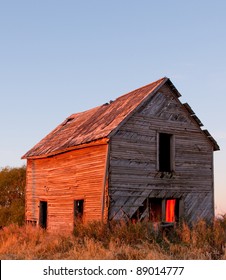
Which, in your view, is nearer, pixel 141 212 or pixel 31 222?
pixel 141 212

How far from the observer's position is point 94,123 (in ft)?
67.4

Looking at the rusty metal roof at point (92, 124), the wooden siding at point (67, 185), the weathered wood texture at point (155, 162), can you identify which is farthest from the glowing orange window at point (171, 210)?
the rusty metal roof at point (92, 124)

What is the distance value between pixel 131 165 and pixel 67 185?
3.79 metres

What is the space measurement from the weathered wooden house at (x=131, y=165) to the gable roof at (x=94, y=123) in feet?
0.19

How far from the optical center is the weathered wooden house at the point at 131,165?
696 inches

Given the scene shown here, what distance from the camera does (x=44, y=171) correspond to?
75.6ft

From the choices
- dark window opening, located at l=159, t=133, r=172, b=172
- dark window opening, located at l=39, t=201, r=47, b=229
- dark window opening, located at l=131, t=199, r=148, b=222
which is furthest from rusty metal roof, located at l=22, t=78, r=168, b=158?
dark window opening, located at l=131, t=199, r=148, b=222

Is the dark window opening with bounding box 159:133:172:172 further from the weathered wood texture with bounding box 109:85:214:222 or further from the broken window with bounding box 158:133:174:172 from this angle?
the weathered wood texture with bounding box 109:85:214:222

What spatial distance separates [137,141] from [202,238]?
600 centimetres

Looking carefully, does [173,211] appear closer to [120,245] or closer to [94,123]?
[94,123]

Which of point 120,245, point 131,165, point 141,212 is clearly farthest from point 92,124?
point 120,245

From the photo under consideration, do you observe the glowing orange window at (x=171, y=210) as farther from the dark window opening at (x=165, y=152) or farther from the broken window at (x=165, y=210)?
the dark window opening at (x=165, y=152)
